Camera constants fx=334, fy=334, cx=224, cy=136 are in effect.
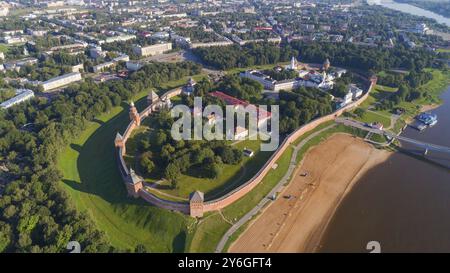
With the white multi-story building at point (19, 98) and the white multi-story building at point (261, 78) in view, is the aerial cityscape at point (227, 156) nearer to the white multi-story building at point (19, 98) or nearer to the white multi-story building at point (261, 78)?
the white multi-story building at point (261, 78)

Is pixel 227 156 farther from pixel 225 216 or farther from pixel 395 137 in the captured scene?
pixel 395 137

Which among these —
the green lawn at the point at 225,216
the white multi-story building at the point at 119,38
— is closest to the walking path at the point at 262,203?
the green lawn at the point at 225,216

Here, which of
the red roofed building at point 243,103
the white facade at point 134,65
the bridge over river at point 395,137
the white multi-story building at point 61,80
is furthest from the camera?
the white facade at point 134,65

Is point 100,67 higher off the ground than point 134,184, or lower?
higher

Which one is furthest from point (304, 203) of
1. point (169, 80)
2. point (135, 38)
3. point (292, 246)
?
point (135, 38)

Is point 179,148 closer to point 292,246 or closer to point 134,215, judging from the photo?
point 134,215

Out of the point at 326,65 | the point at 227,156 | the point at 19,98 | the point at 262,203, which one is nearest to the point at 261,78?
the point at 326,65

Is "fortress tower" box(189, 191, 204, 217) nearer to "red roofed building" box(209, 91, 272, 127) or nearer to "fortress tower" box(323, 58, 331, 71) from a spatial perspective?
"red roofed building" box(209, 91, 272, 127)
